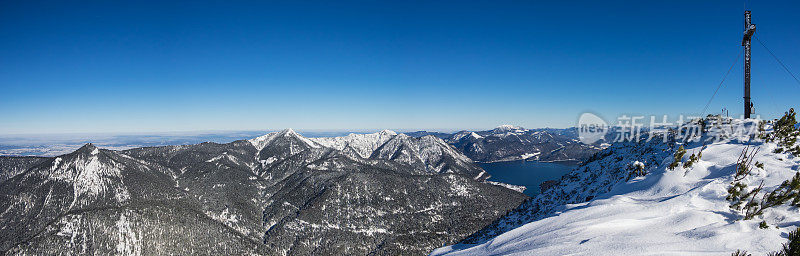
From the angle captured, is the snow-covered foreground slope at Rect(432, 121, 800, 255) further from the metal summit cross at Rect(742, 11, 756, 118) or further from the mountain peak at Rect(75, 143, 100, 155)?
the mountain peak at Rect(75, 143, 100, 155)

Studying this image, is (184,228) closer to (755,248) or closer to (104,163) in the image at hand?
(104,163)

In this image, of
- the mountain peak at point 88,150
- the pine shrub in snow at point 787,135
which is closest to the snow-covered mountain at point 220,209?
the mountain peak at point 88,150

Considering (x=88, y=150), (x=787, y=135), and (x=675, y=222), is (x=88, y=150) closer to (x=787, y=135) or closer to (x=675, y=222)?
(x=675, y=222)

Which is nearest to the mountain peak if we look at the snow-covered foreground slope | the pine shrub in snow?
the snow-covered foreground slope

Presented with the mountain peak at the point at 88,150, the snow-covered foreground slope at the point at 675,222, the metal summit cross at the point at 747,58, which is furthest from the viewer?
the mountain peak at the point at 88,150

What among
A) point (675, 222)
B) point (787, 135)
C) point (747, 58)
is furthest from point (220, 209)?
point (747, 58)

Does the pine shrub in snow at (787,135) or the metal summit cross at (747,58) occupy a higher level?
the metal summit cross at (747,58)

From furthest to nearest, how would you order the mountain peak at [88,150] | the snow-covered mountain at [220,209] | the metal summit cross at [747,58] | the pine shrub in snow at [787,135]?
the mountain peak at [88,150] → the snow-covered mountain at [220,209] → the metal summit cross at [747,58] → the pine shrub in snow at [787,135]

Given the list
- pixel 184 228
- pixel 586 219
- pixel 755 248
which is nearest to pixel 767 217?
pixel 755 248

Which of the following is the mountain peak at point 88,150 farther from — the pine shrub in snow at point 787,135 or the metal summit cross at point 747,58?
the metal summit cross at point 747,58
